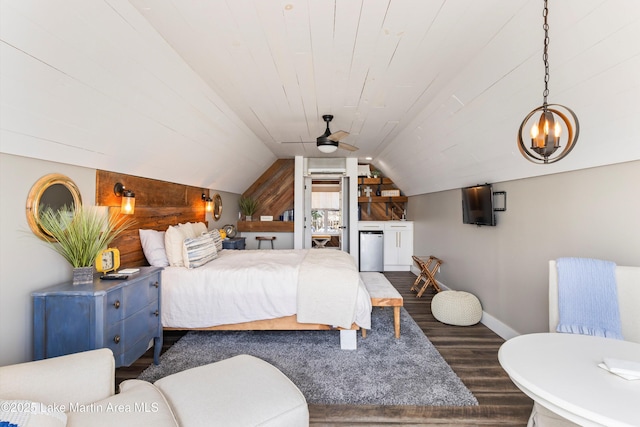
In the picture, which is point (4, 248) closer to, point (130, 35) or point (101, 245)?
point (101, 245)

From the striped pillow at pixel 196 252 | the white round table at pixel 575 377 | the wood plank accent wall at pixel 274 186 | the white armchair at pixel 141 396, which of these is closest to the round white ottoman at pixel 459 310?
the white round table at pixel 575 377

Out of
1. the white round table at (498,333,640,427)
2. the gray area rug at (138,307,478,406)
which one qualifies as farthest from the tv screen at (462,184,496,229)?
the white round table at (498,333,640,427)

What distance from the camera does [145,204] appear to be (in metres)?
3.29

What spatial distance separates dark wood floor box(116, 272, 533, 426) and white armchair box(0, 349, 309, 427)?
0.70 meters

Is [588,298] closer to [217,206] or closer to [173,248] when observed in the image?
[173,248]

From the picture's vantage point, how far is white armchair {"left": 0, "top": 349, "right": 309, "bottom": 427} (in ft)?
3.59

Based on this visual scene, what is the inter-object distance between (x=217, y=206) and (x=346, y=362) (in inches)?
146

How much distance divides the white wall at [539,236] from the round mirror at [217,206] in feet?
12.9

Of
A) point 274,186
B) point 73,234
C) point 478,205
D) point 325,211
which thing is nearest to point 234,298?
point 73,234

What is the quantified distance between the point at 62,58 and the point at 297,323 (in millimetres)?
2624

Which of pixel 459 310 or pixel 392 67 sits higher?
pixel 392 67

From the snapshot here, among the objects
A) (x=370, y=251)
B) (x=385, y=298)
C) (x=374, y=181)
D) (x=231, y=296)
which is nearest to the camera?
(x=231, y=296)

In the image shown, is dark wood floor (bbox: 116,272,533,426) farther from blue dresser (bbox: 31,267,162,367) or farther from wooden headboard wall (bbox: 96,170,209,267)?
wooden headboard wall (bbox: 96,170,209,267)

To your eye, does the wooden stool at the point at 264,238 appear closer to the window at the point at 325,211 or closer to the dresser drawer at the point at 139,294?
the window at the point at 325,211
